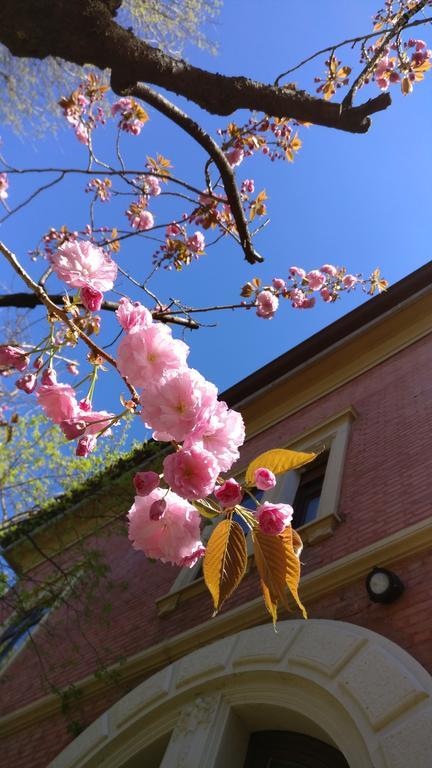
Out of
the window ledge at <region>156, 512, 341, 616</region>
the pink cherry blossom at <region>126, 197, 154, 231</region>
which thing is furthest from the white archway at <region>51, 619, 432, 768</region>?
the pink cherry blossom at <region>126, 197, 154, 231</region>

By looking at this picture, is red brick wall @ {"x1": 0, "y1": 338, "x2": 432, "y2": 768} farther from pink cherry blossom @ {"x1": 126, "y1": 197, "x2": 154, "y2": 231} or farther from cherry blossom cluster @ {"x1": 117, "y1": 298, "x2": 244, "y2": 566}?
pink cherry blossom @ {"x1": 126, "y1": 197, "x2": 154, "y2": 231}

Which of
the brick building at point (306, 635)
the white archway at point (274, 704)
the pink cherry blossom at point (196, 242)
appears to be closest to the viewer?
the white archway at point (274, 704)

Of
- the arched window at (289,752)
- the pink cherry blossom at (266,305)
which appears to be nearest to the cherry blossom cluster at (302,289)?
the pink cherry blossom at (266,305)

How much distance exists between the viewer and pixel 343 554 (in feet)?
13.7

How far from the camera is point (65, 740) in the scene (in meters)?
4.72

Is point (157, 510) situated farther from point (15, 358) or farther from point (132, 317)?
point (15, 358)

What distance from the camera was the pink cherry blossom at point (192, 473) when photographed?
151cm

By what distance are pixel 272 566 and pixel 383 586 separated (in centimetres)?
216

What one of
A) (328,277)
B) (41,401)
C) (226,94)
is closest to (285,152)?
(328,277)

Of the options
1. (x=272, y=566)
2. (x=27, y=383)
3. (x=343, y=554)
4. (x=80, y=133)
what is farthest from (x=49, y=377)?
(x=80, y=133)

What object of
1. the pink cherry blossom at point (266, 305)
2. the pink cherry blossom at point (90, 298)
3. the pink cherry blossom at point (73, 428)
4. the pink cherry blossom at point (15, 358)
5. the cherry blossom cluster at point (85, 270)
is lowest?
the pink cherry blossom at point (73, 428)

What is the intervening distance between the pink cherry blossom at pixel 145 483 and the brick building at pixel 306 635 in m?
0.52

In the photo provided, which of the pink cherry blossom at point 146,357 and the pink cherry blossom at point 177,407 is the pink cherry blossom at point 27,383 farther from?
the pink cherry blossom at point 177,407

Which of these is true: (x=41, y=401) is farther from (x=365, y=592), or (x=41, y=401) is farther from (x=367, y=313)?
(x=367, y=313)
